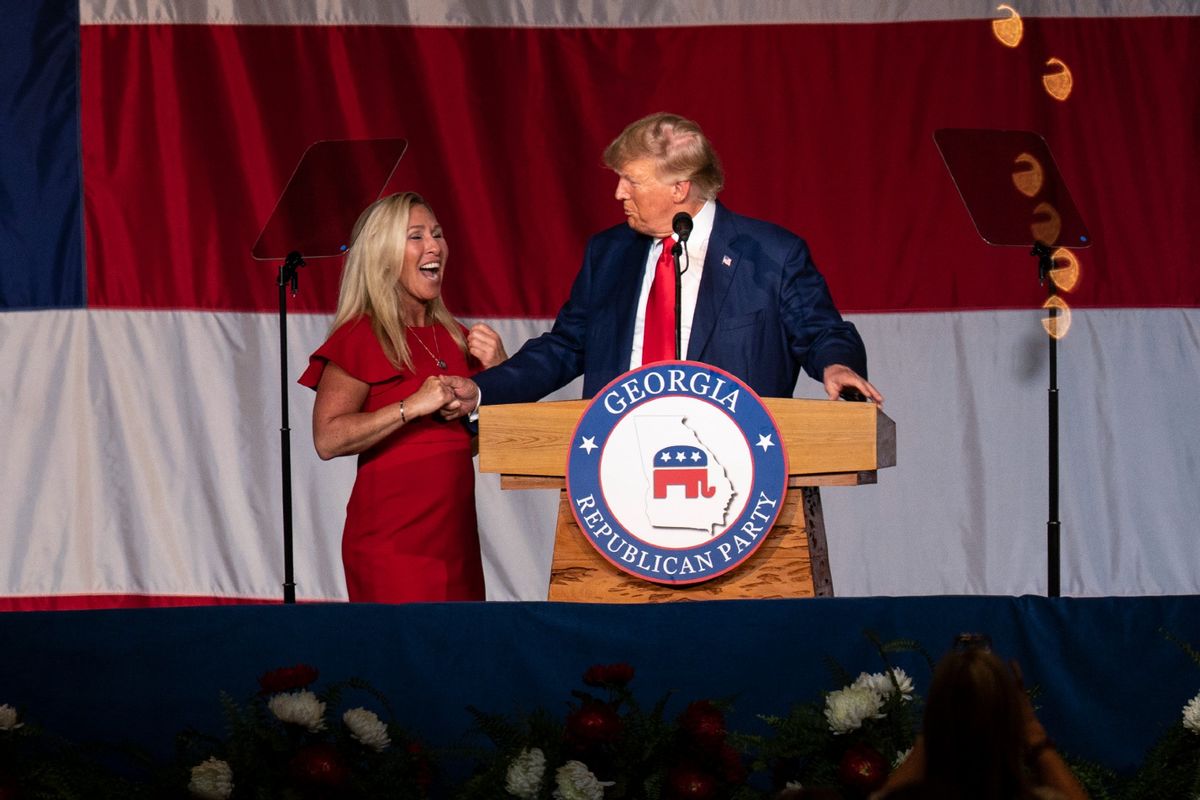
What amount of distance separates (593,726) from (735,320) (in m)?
1.04

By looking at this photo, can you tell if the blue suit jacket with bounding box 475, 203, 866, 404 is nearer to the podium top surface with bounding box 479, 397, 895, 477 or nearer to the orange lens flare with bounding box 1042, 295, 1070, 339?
the podium top surface with bounding box 479, 397, 895, 477

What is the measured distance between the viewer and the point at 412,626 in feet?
7.57

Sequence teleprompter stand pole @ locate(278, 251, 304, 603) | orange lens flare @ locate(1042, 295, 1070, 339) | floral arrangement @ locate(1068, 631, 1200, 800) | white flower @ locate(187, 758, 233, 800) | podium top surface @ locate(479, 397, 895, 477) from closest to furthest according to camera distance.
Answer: white flower @ locate(187, 758, 233, 800)
floral arrangement @ locate(1068, 631, 1200, 800)
podium top surface @ locate(479, 397, 895, 477)
teleprompter stand pole @ locate(278, 251, 304, 603)
orange lens flare @ locate(1042, 295, 1070, 339)

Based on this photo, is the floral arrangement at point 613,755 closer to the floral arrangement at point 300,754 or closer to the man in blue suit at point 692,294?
the floral arrangement at point 300,754

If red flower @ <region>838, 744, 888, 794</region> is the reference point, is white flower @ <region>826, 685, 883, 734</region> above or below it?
above

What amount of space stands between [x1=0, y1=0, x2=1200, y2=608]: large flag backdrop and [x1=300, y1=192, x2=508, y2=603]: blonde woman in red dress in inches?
52.5

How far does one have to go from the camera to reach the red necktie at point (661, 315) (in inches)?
112

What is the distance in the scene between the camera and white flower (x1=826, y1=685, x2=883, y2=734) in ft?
6.67

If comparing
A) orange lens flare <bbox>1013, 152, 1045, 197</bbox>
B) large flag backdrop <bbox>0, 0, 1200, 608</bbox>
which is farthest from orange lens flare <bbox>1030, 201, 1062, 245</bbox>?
large flag backdrop <bbox>0, 0, 1200, 608</bbox>

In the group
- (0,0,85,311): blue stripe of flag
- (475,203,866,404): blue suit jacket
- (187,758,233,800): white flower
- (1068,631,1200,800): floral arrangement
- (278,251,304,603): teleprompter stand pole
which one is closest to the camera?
(187,758,233,800): white flower

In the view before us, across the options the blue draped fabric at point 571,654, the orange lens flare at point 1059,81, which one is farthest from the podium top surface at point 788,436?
the orange lens flare at point 1059,81

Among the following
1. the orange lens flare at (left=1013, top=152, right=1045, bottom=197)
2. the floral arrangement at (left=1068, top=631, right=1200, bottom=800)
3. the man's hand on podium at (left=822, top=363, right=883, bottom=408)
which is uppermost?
the orange lens flare at (left=1013, top=152, right=1045, bottom=197)

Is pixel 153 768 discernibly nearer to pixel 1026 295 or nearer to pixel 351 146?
pixel 351 146

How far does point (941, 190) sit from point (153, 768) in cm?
307
